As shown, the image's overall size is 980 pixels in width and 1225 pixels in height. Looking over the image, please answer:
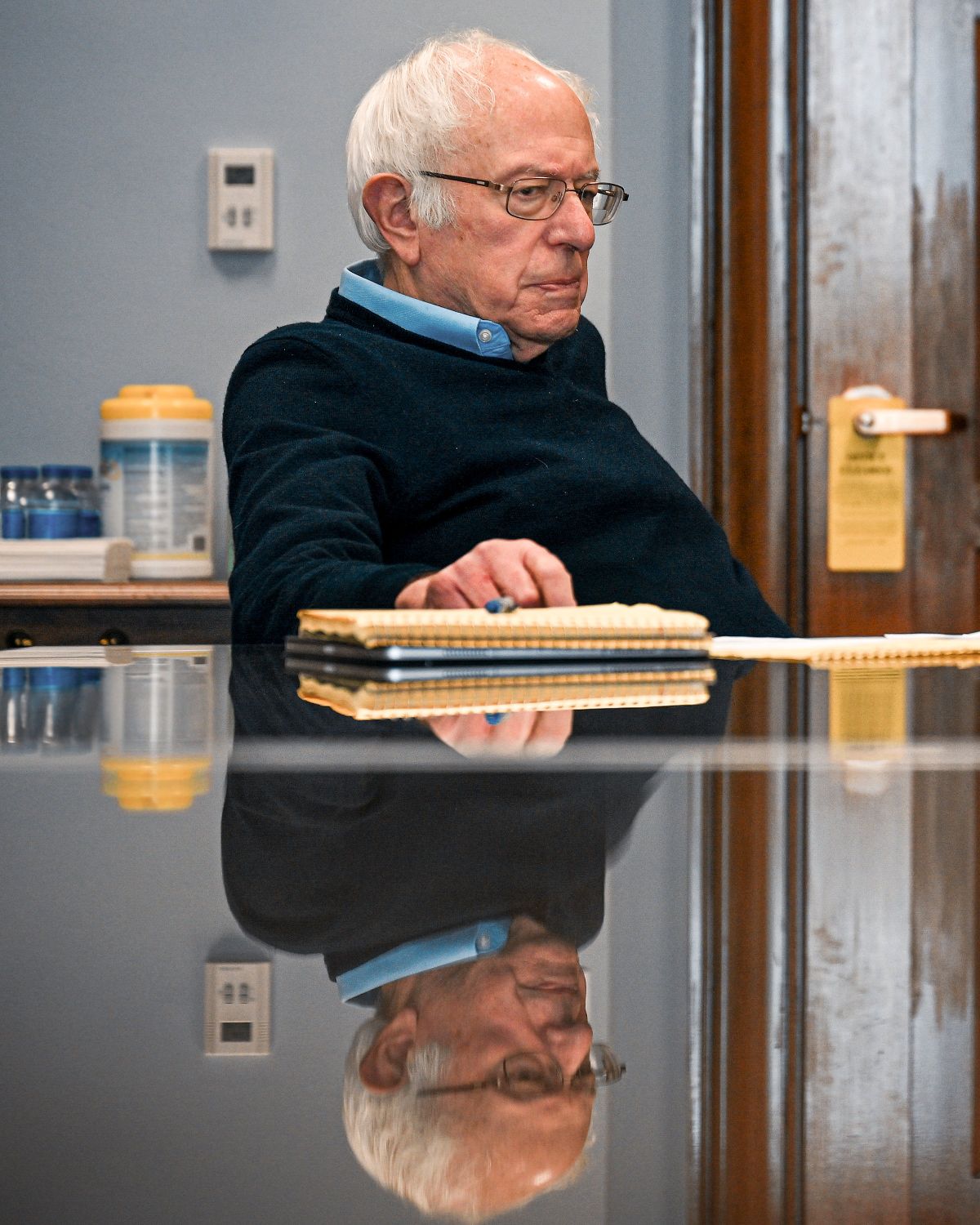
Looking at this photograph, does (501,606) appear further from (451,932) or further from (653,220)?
(653,220)

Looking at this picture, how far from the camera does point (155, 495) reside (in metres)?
2.11

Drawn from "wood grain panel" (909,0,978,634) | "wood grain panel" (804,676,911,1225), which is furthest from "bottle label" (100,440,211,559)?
"wood grain panel" (804,676,911,1225)

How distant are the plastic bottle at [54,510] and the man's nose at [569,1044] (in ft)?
6.46

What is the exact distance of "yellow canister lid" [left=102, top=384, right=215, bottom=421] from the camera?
211 cm

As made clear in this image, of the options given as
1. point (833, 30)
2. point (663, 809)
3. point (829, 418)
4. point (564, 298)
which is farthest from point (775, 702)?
point (833, 30)

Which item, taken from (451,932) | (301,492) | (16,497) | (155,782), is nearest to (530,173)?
(301,492)

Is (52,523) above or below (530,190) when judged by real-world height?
below

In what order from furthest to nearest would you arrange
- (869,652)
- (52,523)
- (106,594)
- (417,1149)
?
(52,523), (106,594), (869,652), (417,1149)

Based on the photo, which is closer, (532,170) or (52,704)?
(52,704)

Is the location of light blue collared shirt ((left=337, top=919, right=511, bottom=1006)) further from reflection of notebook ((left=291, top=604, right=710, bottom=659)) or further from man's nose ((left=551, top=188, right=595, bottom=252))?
man's nose ((left=551, top=188, right=595, bottom=252))

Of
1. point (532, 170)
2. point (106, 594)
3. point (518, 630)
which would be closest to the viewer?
point (518, 630)

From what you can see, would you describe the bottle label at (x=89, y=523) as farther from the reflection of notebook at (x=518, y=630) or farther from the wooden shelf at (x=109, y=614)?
the reflection of notebook at (x=518, y=630)

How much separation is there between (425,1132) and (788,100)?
234 cm

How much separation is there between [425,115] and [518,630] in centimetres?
103
